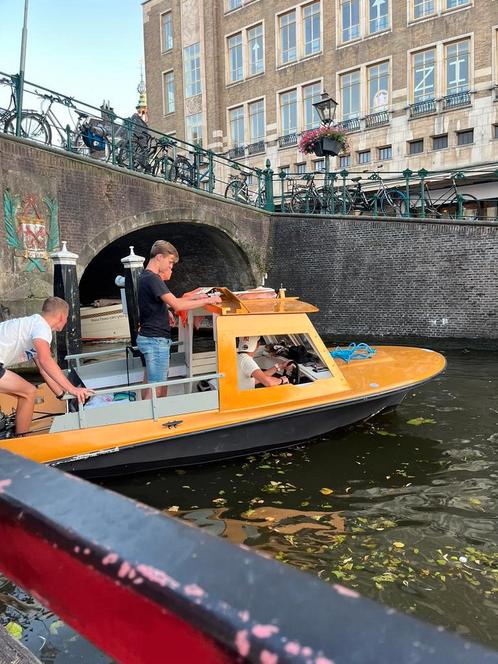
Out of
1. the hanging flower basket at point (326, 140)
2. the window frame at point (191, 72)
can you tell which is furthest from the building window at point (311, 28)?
the hanging flower basket at point (326, 140)

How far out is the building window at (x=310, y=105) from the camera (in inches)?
1136

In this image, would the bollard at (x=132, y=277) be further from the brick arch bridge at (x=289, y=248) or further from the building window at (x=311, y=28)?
the building window at (x=311, y=28)

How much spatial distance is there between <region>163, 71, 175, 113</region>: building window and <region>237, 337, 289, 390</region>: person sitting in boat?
34037mm

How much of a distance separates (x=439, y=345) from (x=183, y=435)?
10281mm

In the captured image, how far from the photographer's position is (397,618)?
0.54m

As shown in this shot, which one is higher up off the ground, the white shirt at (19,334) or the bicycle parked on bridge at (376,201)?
the bicycle parked on bridge at (376,201)

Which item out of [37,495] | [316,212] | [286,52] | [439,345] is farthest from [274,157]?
[37,495]

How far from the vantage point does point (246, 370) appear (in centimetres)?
562

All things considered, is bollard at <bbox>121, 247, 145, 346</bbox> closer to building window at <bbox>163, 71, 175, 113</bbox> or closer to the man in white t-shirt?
the man in white t-shirt

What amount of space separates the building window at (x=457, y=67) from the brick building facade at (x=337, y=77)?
0.05 meters

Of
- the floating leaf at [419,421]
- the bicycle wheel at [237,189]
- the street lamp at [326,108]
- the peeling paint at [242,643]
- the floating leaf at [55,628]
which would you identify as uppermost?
the street lamp at [326,108]

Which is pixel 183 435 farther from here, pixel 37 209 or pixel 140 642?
pixel 37 209

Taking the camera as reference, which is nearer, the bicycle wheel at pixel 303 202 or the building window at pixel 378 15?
the bicycle wheel at pixel 303 202

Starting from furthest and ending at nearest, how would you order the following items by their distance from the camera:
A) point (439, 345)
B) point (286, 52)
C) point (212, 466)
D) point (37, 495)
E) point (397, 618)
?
point (286, 52)
point (439, 345)
point (212, 466)
point (37, 495)
point (397, 618)
